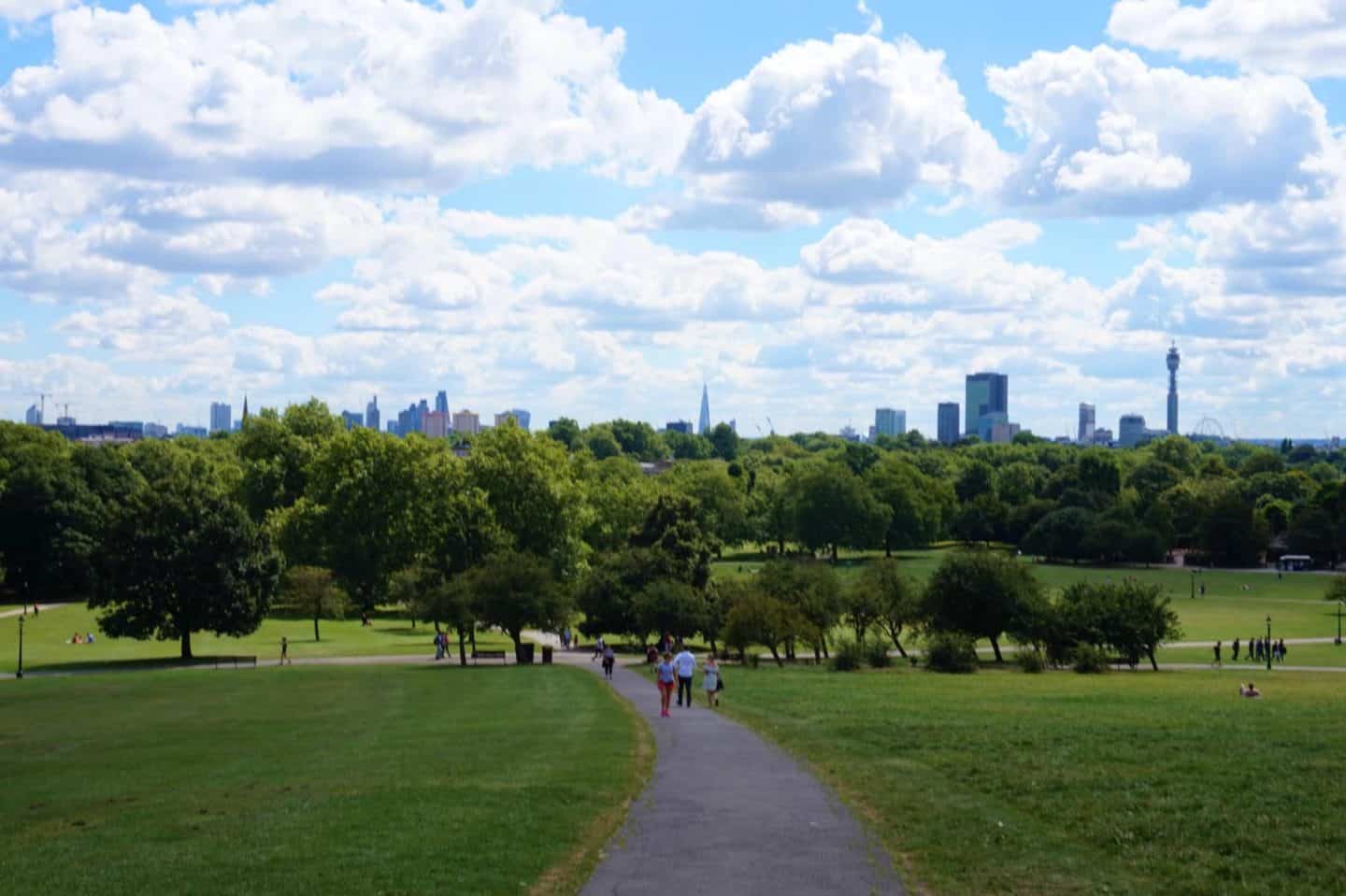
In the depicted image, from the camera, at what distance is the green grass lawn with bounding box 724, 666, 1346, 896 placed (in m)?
14.3

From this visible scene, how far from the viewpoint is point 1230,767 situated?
19438 mm

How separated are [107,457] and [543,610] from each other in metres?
67.6

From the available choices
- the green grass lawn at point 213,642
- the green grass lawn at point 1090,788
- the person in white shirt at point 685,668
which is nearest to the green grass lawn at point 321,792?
the person in white shirt at point 685,668

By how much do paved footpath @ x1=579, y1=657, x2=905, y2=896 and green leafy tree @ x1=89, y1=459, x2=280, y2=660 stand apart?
151 ft

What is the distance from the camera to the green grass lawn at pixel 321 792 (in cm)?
1472

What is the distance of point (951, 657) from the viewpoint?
55.3 meters

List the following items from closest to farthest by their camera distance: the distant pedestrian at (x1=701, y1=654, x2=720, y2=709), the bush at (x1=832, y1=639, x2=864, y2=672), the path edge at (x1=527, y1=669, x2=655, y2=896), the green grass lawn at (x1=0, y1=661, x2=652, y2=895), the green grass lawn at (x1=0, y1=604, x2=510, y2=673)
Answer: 1. the path edge at (x1=527, y1=669, x2=655, y2=896)
2. the green grass lawn at (x1=0, y1=661, x2=652, y2=895)
3. the distant pedestrian at (x1=701, y1=654, x2=720, y2=709)
4. the bush at (x1=832, y1=639, x2=864, y2=672)
5. the green grass lawn at (x1=0, y1=604, x2=510, y2=673)

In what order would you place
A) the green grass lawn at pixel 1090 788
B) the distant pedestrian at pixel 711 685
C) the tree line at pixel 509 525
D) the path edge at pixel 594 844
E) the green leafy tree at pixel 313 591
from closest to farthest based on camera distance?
the path edge at pixel 594 844 → the green grass lawn at pixel 1090 788 → the distant pedestrian at pixel 711 685 → the tree line at pixel 509 525 → the green leafy tree at pixel 313 591

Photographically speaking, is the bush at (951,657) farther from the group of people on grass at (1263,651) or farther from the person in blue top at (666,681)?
the person in blue top at (666,681)

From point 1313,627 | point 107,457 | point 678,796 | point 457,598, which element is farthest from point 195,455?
point 678,796

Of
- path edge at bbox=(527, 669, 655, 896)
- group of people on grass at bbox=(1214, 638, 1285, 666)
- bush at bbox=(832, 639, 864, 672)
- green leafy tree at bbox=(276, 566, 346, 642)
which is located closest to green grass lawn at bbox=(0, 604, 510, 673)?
green leafy tree at bbox=(276, 566, 346, 642)

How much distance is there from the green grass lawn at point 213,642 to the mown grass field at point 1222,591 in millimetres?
26633

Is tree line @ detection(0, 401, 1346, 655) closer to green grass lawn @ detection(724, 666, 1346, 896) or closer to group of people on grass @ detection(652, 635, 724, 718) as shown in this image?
group of people on grass @ detection(652, 635, 724, 718)

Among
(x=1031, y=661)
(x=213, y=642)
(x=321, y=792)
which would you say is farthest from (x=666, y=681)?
(x=213, y=642)
